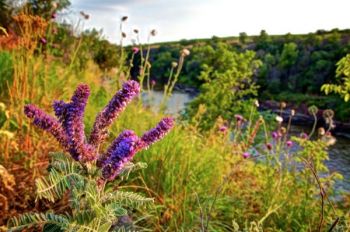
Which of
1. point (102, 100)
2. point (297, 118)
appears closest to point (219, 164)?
point (102, 100)

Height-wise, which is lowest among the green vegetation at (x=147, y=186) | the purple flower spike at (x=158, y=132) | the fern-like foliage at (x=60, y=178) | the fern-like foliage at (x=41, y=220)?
the green vegetation at (x=147, y=186)

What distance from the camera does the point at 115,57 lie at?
20.3m

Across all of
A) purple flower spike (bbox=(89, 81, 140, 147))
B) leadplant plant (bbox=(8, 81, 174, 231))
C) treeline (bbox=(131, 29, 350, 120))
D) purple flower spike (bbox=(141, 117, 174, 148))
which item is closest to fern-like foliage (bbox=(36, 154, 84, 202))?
leadplant plant (bbox=(8, 81, 174, 231))

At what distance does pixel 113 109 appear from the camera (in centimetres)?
128

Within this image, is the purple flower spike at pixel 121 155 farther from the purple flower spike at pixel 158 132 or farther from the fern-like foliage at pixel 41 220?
the fern-like foliage at pixel 41 220

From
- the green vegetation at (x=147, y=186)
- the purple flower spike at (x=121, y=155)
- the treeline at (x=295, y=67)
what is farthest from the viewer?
the treeline at (x=295, y=67)

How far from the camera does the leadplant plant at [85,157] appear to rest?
49.2 inches

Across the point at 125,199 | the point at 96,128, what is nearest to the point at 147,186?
the point at 125,199

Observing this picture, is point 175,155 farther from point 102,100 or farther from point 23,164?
point 102,100

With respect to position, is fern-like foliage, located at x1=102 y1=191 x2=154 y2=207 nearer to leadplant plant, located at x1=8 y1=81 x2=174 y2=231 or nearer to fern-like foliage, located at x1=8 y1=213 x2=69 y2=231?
leadplant plant, located at x1=8 y1=81 x2=174 y2=231

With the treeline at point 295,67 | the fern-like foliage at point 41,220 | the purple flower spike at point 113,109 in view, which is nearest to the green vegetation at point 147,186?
the fern-like foliage at point 41,220

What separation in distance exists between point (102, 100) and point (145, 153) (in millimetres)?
2762

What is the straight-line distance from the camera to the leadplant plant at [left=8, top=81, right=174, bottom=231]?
125 centimetres

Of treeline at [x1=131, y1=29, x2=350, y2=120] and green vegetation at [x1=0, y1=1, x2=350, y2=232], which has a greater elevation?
green vegetation at [x1=0, y1=1, x2=350, y2=232]
